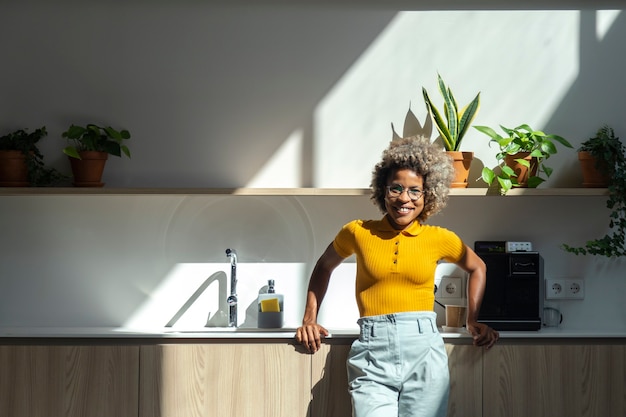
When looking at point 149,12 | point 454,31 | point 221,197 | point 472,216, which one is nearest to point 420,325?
point 472,216

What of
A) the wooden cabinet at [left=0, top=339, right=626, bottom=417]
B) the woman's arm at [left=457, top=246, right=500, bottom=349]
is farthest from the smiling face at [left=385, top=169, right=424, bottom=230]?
the wooden cabinet at [left=0, top=339, right=626, bottom=417]

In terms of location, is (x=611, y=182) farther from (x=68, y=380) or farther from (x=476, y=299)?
(x=68, y=380)

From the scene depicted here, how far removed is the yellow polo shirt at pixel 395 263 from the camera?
3303 mm

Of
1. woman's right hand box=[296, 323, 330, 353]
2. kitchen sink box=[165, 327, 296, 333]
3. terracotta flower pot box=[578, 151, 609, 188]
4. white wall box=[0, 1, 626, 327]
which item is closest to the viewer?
woman's right hand box=[296, 323, 330, 353]

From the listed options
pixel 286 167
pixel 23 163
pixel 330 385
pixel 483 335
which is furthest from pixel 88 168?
pixel 483 335

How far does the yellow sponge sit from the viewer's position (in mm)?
3770

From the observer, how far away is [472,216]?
3.94m

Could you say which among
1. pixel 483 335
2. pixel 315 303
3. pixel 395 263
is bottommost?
pixel 483 335

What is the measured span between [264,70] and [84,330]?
53.4 inches

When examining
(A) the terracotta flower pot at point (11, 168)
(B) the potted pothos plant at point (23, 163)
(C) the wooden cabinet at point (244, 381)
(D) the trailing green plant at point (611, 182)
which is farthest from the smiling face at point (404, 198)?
(A) the terracotta flower pot at point (11, 168)

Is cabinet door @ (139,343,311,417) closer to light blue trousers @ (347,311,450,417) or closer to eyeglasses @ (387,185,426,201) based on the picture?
light blue trousers @ (347,311,450,417)

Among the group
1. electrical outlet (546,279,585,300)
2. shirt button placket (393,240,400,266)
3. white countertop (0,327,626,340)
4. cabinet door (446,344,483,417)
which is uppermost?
shirt button placket (393,240,400,266)

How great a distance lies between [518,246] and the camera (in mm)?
3807

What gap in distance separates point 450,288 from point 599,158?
0.84 meters
